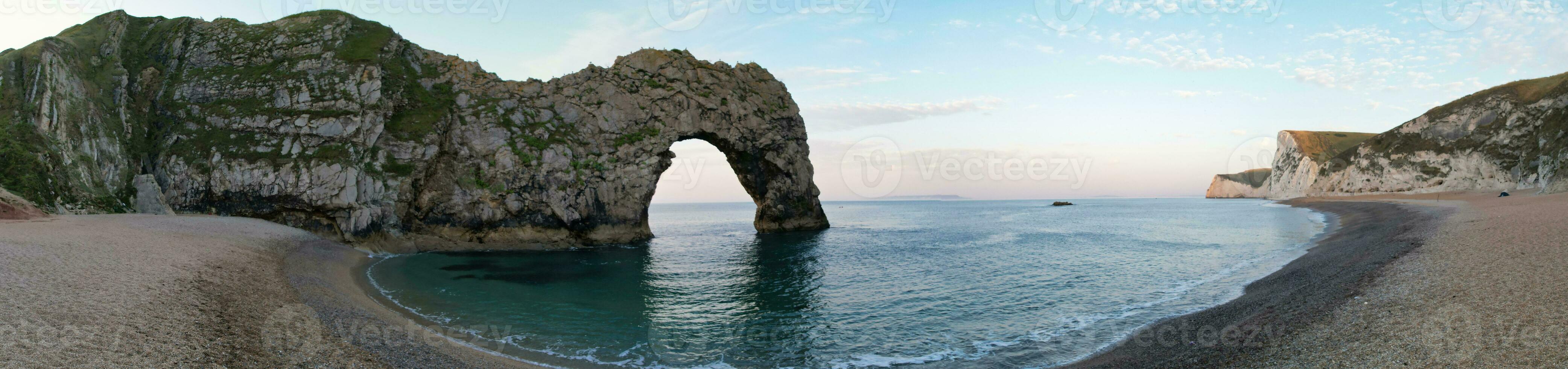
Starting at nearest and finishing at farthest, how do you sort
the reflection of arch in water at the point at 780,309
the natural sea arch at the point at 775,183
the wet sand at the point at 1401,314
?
the wet sand at the point at 1401,314 < the reflection of arch in water at the point at 780,309 < the natural sea arch at the point at 775,183

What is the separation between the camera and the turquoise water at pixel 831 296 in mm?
14344

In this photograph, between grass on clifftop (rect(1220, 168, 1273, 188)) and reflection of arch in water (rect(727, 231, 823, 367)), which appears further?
grass on clifftop (rect(1220, 168, 1273, 188))

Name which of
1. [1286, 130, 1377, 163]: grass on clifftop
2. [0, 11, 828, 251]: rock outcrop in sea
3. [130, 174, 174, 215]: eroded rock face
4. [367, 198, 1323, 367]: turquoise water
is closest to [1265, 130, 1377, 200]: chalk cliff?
[1286, 130, 1377, 163]: grass on clifftop

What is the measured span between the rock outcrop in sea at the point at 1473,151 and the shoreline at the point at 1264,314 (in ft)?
165

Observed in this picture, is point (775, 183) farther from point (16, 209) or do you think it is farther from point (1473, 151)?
point (1473, 151)

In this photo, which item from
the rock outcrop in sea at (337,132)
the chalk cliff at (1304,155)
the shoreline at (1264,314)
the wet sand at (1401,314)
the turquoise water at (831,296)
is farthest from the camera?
the chalk cliff at (1304,155)

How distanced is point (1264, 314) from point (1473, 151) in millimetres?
96671

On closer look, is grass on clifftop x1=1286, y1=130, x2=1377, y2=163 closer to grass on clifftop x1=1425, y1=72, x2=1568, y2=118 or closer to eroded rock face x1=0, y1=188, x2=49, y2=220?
grass on clifftop x1=1425, y1=72, x2=1568, y2=118

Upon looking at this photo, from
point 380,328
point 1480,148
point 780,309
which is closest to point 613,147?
point 780,309

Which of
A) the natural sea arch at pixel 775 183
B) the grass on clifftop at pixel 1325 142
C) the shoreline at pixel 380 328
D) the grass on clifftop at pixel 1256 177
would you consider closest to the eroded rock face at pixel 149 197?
the shoreline at pixel 380 328

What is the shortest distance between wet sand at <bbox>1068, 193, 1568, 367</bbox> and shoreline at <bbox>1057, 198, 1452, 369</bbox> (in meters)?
0.05

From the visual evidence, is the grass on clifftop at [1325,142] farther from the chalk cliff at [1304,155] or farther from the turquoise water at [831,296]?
the turquoise water at [831,296]

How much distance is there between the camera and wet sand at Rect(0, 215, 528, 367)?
323 inches

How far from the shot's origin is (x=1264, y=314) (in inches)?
549
